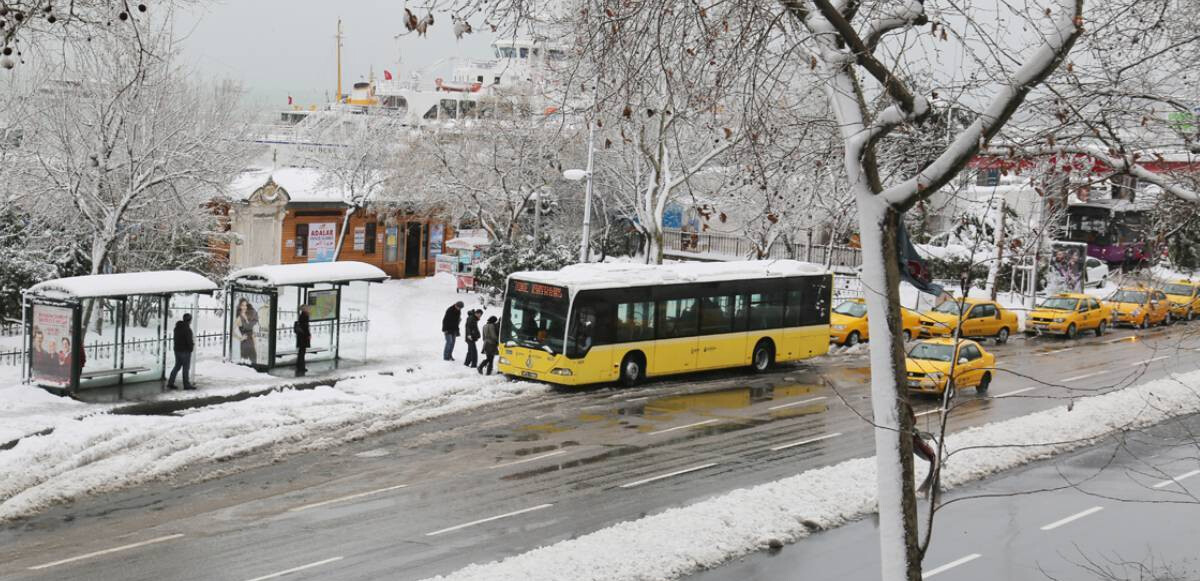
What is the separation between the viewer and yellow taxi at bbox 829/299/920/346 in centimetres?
3522

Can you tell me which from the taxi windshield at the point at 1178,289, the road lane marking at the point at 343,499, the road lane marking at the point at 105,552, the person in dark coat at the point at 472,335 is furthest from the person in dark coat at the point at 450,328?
the taxi windshield at the point at 1178,289

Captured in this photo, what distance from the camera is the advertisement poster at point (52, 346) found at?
72.3 ft

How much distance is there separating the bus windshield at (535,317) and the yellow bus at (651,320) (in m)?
0.02

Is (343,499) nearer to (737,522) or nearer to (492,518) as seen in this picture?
(492,518)

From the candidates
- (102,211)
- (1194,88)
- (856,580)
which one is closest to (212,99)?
(102,211)

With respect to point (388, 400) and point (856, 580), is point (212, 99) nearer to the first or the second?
point (388, 400)

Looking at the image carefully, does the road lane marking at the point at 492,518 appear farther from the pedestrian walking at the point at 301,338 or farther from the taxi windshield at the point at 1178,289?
the taxi windshield at the point at 1178,289

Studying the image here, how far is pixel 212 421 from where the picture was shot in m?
20.5

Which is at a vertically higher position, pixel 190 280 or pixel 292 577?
pixel 190 280

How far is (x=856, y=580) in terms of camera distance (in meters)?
14.1

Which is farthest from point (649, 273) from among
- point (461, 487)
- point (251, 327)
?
point (461, 487)

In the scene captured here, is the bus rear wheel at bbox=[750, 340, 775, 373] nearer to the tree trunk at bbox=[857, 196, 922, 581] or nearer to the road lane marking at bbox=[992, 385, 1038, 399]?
the road lane marking at bbox=[992, 385, 1038, 399]

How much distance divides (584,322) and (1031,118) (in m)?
17.8

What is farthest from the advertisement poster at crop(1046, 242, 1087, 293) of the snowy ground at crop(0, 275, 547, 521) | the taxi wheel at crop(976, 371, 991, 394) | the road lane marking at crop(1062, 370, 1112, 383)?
the snowy ground at crop(0, 275, 547, 521)
